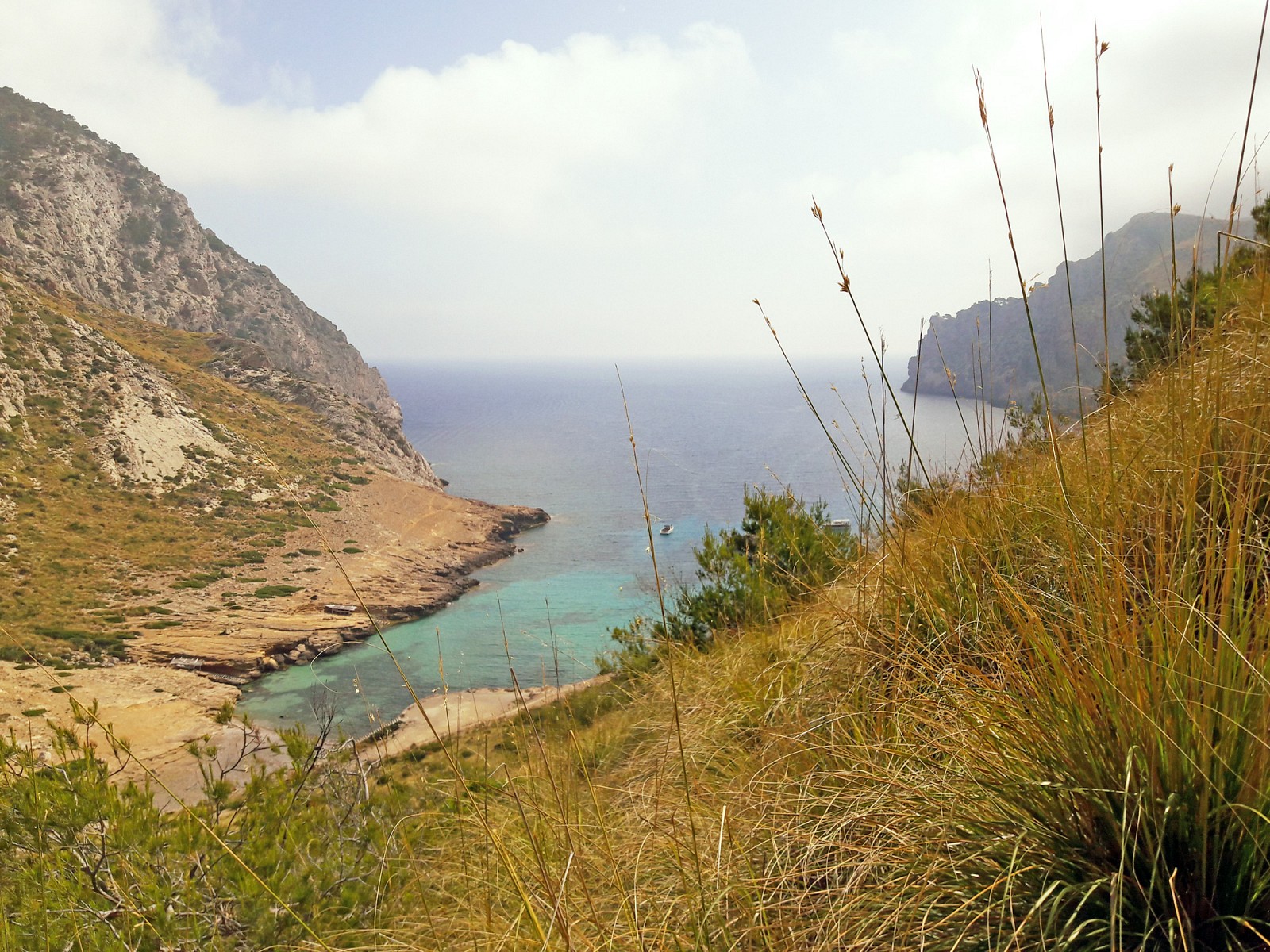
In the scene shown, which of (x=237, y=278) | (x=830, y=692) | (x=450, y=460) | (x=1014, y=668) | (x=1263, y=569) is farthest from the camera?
(x=237, y=278)

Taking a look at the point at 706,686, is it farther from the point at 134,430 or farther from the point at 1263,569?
the point at 134,430

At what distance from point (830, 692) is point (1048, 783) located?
1.11 m

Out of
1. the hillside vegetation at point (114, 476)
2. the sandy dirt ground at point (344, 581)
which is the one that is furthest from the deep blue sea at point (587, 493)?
the hillside vegetation at point (114, 476)

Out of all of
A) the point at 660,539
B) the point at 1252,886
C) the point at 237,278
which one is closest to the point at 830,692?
the point at 1252,886

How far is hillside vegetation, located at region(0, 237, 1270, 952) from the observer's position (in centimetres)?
114

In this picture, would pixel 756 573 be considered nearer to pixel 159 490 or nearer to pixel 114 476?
pixel 159 490

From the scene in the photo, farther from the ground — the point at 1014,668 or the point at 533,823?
the point at 1014,668

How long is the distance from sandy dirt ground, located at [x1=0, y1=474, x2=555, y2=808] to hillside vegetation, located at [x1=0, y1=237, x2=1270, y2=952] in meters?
8.12

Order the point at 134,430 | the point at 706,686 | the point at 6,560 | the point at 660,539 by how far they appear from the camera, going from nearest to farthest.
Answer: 1. the point at 706,686
2. the point at 6,560
3. the point at 134,430
4. the point at 660,539

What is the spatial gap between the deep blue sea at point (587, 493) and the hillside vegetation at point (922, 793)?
0.49 meters

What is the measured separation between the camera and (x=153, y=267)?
79312 mm

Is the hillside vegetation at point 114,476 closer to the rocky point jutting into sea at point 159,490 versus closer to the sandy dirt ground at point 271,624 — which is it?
the rocky point jutting into sea at point 159,490

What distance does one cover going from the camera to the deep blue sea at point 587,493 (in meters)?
10.3

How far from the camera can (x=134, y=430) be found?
42.7 m
